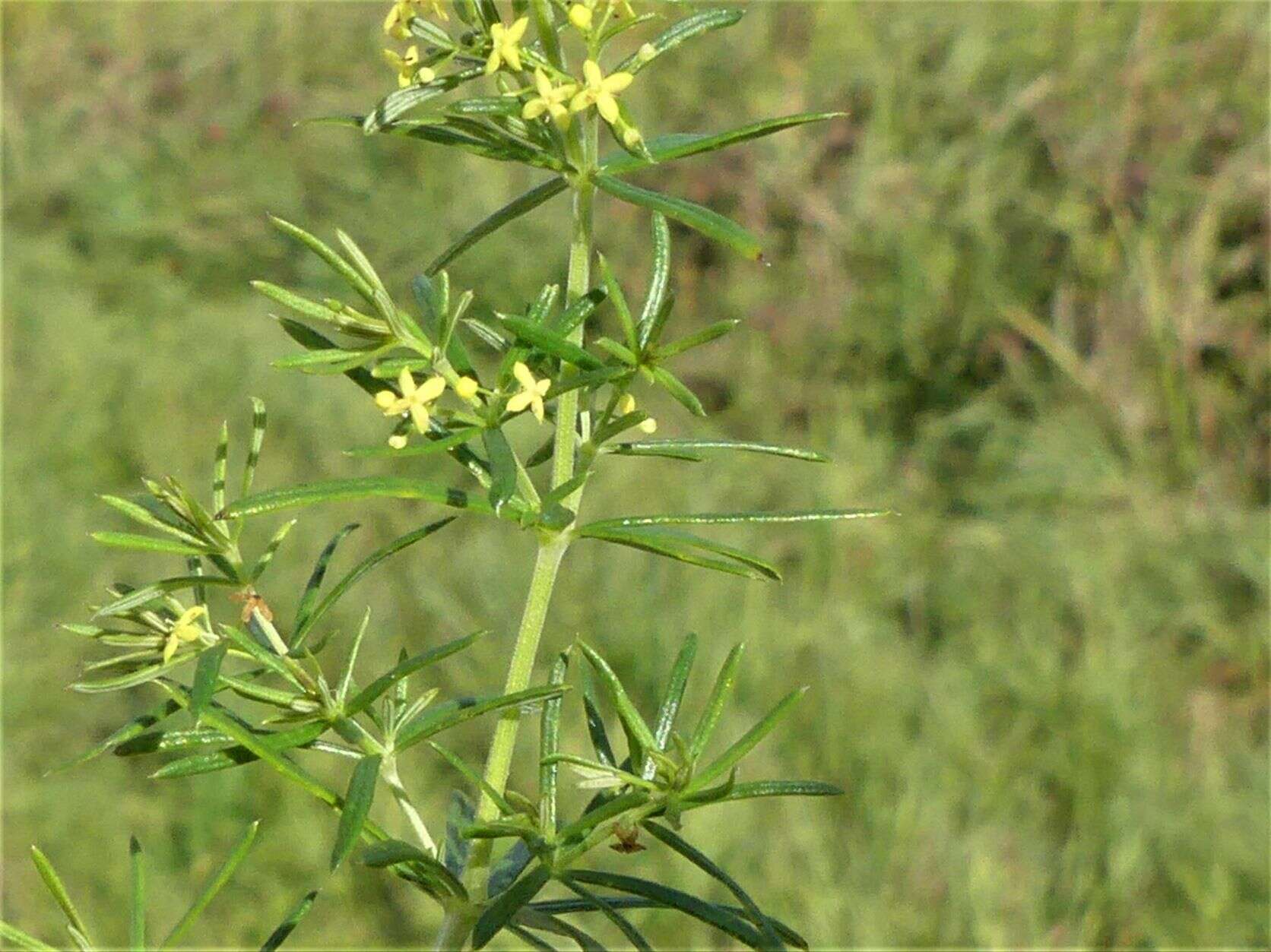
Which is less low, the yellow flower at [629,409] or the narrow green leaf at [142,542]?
the yellow flower at [629,409]

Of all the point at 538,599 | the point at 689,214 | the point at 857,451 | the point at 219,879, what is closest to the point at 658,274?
the point at 689,214

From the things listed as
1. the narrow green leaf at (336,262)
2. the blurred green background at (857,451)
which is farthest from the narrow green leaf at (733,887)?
the blurred green background at (857,451)

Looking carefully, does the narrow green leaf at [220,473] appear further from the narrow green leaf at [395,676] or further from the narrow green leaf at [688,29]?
the narrow green leaf at [688,29]

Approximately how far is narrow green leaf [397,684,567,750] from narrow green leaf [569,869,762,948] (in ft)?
0.20

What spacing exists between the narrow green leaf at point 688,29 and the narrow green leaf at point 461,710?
23 cm

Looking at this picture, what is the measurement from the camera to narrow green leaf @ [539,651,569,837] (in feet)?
1.65

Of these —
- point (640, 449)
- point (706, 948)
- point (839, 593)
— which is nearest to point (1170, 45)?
point (839, 593)

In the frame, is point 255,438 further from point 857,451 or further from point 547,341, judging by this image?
point 857,451

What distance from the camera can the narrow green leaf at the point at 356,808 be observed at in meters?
0.44

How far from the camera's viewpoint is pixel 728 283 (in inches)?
146

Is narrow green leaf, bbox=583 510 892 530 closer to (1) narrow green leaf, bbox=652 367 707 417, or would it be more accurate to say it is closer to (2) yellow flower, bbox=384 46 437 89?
(1) narrow green leaf, bbox=652 367 707 417

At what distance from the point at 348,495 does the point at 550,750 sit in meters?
0.12

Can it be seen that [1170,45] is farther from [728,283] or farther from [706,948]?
[706,948]

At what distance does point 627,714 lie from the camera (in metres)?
0.49
